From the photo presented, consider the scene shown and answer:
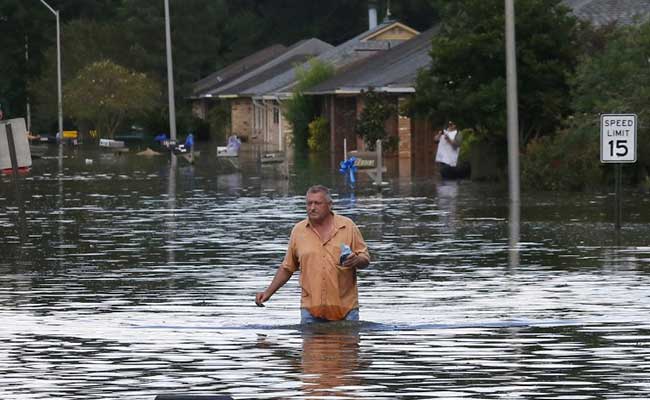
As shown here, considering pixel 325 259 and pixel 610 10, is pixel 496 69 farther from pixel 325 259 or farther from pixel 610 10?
pixel 325 259

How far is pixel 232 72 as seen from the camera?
423 feet

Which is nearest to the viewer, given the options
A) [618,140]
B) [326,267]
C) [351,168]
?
[326,267]

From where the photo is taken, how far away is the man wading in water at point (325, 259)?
47.5 feet

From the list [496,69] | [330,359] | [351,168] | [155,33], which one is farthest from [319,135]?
[330,359]

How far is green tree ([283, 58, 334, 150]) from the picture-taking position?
3381 inches

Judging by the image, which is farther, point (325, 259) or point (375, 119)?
point (375, 119)

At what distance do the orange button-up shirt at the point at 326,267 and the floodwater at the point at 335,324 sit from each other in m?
0.26

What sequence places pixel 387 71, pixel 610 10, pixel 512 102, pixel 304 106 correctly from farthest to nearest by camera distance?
pixel 304 106
pixel 387 71
pixel 610 10
pixel 512 102

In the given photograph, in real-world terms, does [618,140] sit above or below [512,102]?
below

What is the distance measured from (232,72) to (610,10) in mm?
75241

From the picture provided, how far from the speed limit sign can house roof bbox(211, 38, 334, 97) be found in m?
77.1

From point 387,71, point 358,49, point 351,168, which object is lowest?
point 351,168

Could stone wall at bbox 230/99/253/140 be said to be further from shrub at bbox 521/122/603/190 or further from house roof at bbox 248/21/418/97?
shrub at bbox 521/122/603/190

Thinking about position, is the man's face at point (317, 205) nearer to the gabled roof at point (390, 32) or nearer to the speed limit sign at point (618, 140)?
the speed limit sign at point (618, 140)
